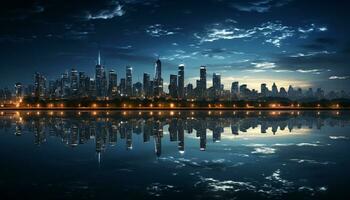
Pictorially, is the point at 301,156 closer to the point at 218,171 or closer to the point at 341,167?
the point at 341,167

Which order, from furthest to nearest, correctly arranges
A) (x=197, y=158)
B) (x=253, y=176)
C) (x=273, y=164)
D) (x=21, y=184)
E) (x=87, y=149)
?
(x=87, y=149) < (x=197, y=158) < (x=273, y=164) < (x=253, y=176) < (x=21, y=184)

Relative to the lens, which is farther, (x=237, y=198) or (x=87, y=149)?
(x=87, y=149)

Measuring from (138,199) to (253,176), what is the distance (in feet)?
18.4

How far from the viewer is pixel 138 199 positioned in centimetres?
1084

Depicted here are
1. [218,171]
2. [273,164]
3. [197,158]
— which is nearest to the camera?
[218,171]

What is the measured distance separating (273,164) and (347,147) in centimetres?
899


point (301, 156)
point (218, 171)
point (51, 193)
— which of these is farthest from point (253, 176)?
point (51, 193)

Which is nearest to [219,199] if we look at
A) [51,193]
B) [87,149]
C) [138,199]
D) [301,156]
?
[138,199]

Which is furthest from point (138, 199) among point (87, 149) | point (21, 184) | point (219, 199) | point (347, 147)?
point (347, 147)

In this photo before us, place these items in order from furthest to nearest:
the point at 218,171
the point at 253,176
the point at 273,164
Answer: the point at 273,164 → the point at 218,171 → the point at 253,176

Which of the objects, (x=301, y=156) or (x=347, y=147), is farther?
(x=347, y=147)

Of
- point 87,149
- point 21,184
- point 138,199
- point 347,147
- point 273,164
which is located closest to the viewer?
point 138,199

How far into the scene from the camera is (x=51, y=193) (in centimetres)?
1145

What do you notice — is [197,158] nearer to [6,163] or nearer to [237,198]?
[237,198]
